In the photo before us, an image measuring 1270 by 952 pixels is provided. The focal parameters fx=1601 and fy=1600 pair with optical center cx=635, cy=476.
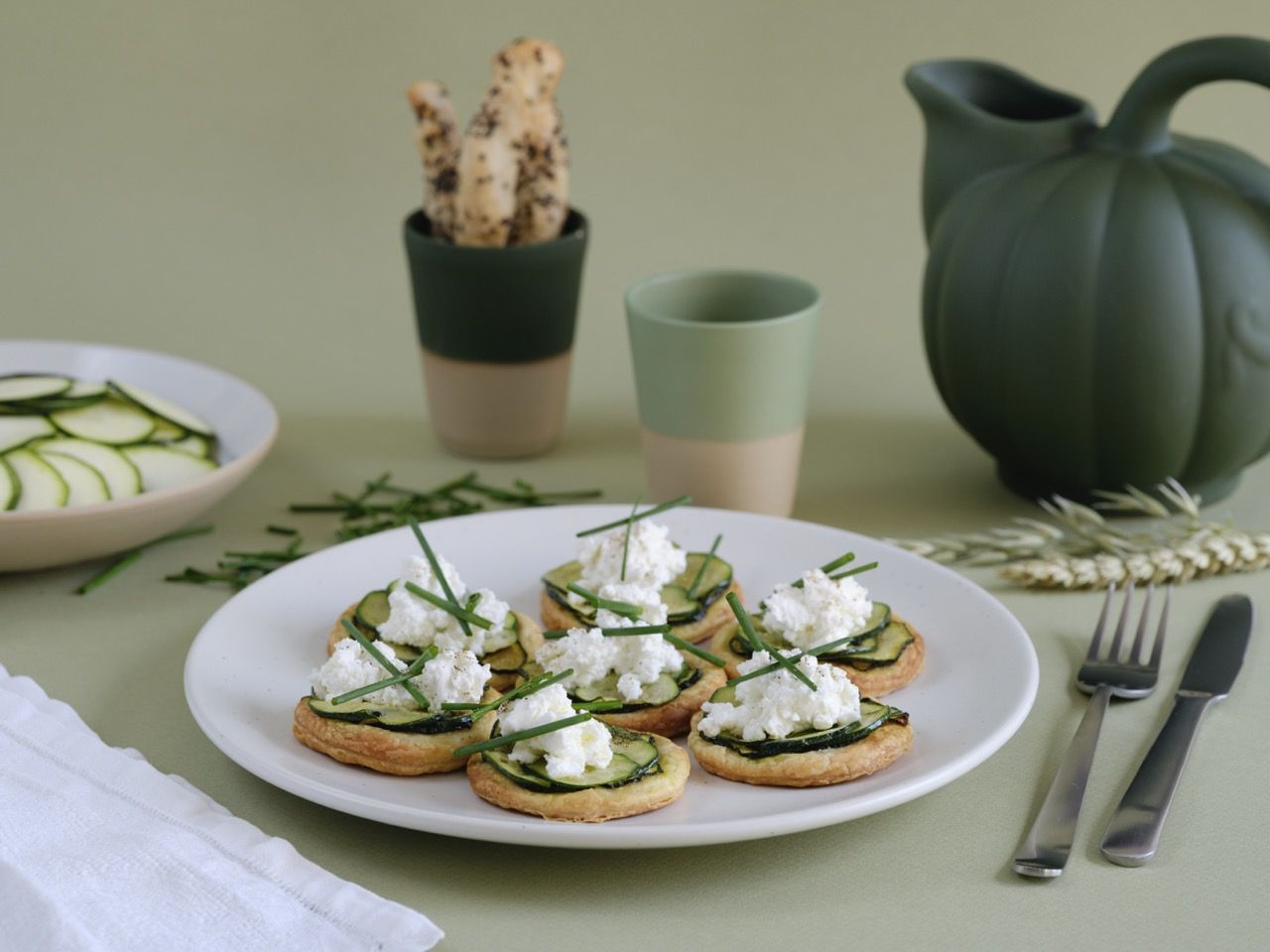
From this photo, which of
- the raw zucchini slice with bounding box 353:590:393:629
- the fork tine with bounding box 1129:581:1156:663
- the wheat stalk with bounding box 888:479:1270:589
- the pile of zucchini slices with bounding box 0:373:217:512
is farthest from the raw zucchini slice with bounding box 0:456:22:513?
the fork tine with bounding box 1129:581:1156:663

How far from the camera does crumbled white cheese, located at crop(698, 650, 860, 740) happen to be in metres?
1.57

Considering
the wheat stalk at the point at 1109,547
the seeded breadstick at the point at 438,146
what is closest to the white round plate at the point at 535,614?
the wheat stalk at the point at 1109,547

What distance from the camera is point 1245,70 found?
2191 millimetres

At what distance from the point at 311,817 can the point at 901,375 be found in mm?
1822

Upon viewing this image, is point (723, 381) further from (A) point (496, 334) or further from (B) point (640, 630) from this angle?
(B) point (640, 630)

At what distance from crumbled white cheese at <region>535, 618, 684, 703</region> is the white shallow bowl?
68 cm

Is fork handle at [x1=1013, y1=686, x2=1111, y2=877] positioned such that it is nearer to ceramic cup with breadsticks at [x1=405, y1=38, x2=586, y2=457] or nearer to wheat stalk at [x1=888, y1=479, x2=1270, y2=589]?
wheat stalk at [x1=888, y1=479, x2=1270, y2=589]

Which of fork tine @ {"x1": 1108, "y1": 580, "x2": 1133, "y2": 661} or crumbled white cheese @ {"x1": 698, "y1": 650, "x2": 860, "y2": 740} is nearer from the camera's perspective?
crumbled white cheese @ {"x1": 698, "y1": 650, "x2": 860, "y2": 740}

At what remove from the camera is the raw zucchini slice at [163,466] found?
2244 mm

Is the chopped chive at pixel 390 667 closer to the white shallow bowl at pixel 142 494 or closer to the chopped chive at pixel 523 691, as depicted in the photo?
the chopped chive at pixel 523 691

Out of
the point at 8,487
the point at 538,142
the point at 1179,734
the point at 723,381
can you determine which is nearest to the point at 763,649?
the point at 1179,734

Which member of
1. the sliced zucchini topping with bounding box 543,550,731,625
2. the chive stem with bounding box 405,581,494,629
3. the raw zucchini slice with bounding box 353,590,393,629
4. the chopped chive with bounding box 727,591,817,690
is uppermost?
the chopped chive with bounding box 727,591,817,690

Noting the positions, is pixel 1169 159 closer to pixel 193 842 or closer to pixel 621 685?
pixel 621 685

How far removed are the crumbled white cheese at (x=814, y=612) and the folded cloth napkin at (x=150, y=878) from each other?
57 cm
